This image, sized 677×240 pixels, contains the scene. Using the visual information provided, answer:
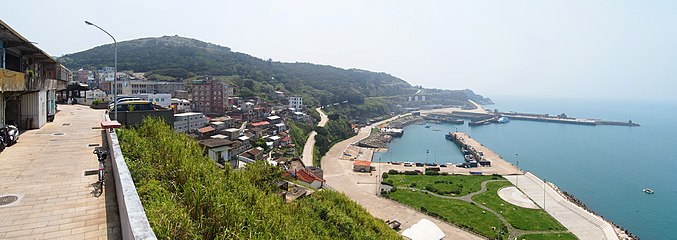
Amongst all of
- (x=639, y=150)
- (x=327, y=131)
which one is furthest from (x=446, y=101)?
(x=327, y=131)

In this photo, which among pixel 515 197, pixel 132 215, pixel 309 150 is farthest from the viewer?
pixel 309 150

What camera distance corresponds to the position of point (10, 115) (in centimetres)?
1059

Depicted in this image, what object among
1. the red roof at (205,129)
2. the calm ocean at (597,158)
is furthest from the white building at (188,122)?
Result: the calm ocean at (597,158)

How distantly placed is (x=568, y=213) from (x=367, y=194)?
14.8 meters

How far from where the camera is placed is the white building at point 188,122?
2915 cm

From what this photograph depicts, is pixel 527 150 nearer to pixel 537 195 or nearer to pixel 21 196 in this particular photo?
pixel 537 195

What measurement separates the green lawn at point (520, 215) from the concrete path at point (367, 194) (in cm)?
444

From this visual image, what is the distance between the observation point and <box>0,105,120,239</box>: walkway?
421cm

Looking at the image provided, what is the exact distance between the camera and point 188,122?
100ft

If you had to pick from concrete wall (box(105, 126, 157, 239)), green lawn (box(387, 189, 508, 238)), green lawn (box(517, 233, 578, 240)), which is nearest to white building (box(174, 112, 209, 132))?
green lawn (box(387, 189, 508, 238))

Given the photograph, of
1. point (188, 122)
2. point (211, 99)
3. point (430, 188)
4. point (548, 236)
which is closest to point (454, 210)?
point (430, 188)

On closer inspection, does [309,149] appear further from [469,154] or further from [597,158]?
[597,158]

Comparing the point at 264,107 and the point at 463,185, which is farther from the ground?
the point at 264,107

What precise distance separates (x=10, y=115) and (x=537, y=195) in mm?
33738
